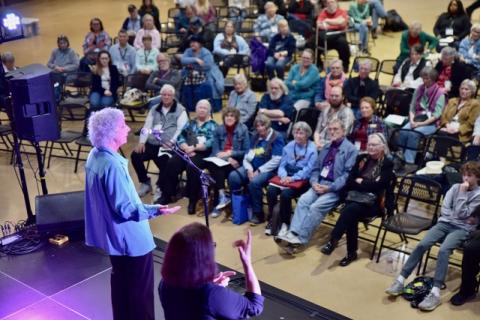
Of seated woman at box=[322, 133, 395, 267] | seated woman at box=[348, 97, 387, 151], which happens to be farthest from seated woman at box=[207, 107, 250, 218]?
seated woman at box=[322, 133, 395, 267]

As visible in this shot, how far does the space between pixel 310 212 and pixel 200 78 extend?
155 inches

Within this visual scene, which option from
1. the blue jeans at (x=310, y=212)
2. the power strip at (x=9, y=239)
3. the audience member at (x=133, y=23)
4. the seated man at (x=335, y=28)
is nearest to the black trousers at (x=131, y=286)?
the blue jeans at (x=310, y=212)

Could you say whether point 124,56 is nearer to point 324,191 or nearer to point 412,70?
point 412,70

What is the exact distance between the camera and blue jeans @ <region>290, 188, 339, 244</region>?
5.99 metres

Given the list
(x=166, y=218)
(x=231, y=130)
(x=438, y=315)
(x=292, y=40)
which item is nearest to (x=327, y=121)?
(x=231, y=130)

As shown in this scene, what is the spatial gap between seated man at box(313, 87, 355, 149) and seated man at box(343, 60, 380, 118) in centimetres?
70

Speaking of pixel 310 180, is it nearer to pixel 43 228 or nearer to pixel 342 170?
pixel 342 170

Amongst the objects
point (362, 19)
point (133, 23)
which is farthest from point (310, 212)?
point (133, 23)

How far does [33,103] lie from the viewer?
19.2ft

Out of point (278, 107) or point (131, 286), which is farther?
point (278, 107)

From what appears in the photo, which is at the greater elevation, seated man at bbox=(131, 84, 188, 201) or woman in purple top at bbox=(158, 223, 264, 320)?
woman in purple top at bbox=(158, 223, 264, 320)

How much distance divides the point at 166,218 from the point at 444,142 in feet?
9.17

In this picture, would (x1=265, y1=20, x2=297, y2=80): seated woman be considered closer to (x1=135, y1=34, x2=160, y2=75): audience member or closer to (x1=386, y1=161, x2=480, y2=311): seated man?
(x1=135, y1=34, x2=160, y2=75): audience member

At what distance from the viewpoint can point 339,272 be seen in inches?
223
